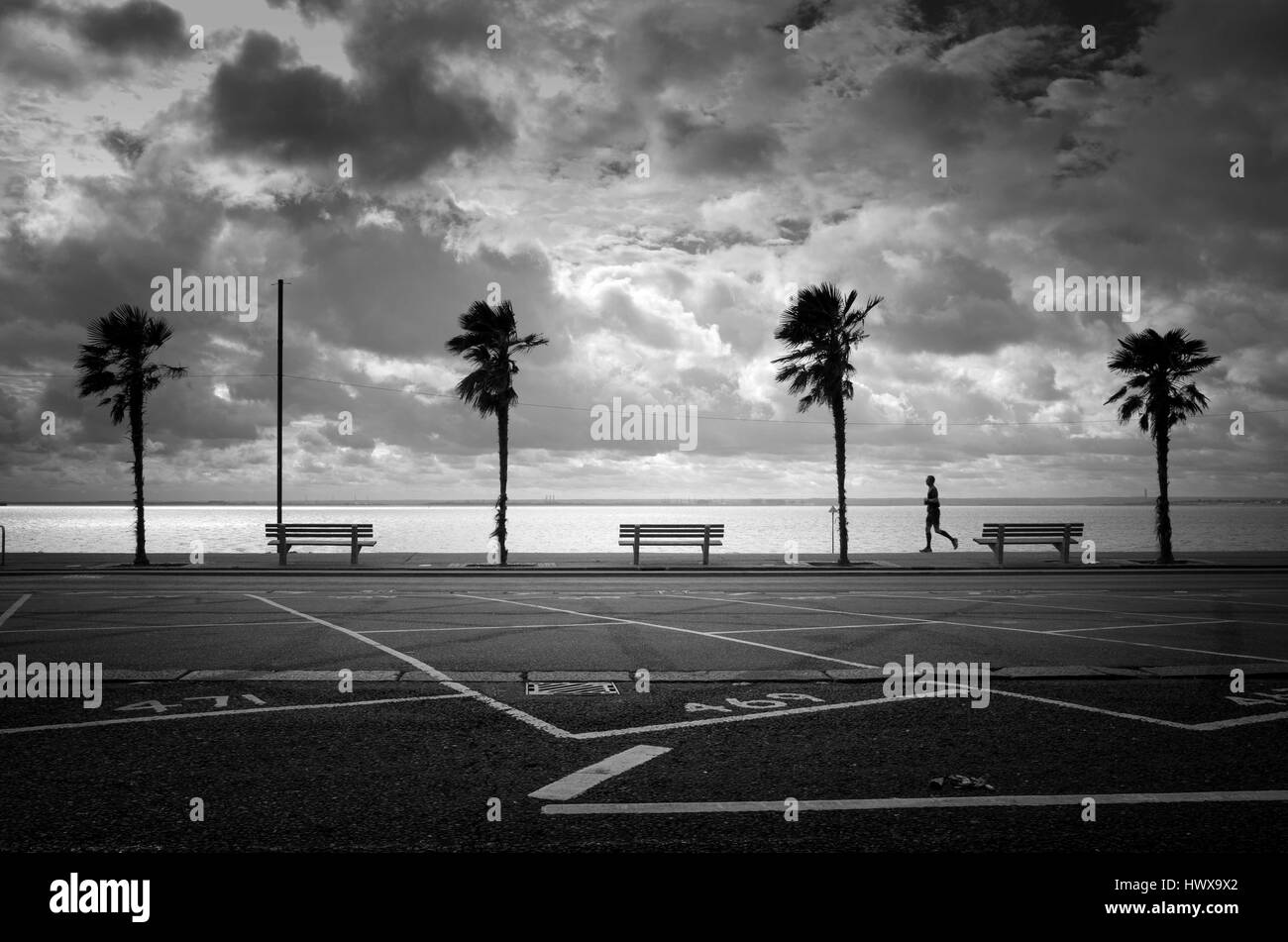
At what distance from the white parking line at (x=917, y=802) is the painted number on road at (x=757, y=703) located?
2123 mm

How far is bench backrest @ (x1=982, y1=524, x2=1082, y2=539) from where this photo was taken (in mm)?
25234

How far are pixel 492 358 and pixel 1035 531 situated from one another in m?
17.6

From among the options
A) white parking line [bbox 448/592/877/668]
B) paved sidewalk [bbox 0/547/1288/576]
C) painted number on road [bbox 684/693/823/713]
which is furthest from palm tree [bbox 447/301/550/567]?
painted number on road [bbox 684/693/823/713]

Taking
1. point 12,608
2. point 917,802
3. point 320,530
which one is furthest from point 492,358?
point 917,802

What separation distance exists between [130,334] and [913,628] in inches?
1046

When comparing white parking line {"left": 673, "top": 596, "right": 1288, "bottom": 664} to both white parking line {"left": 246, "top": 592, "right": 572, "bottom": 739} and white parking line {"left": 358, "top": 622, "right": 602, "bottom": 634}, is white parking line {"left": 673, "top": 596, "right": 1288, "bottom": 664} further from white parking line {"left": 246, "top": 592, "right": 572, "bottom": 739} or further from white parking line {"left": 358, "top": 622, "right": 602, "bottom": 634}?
white parking line {"left": 246, "top": 592, "right": 572, "bottom": 739}

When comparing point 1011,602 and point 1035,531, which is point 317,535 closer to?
point 1011,602

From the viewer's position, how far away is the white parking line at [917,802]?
14.0ft

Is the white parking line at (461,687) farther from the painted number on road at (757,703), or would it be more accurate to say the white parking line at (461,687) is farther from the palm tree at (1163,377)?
the palm tree at (1163,377)

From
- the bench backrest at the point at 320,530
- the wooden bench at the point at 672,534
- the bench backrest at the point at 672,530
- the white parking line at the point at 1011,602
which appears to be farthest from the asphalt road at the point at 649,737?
the bench backrest at the point at 320,530

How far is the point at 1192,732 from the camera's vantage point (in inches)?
227
